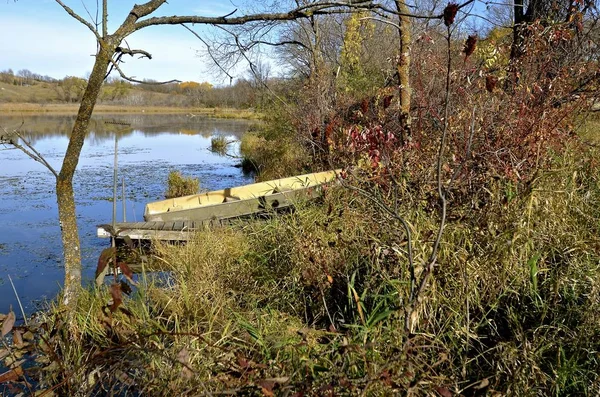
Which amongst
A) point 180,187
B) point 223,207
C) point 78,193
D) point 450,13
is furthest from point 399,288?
point 78,193

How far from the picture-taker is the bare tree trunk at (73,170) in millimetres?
2922

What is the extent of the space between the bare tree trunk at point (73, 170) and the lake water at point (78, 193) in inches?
18.2

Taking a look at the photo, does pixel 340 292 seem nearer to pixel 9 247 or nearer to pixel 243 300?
pixel 243 300

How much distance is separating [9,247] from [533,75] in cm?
831

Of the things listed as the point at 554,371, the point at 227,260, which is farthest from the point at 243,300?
the point at 554,371

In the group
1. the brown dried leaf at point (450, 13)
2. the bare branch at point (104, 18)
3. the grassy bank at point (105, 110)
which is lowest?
the brown dried leaf at point (450, 13)

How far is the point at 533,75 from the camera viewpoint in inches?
209

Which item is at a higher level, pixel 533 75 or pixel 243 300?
pixel 533 75

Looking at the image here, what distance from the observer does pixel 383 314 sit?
271cm

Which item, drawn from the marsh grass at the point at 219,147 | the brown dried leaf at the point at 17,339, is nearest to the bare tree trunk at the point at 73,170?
the brown dried leaf at the point at 17,339

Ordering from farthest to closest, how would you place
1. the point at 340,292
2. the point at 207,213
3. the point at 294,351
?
the point at 207,213 < the point at 340,292 < the point at 294,351

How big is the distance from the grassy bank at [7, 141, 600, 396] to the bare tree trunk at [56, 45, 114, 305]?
397 millimetres

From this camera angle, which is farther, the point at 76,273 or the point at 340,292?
the point at 340,292

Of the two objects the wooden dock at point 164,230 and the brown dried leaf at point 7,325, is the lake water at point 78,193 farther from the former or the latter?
the brown dried leaf at point 7,325
